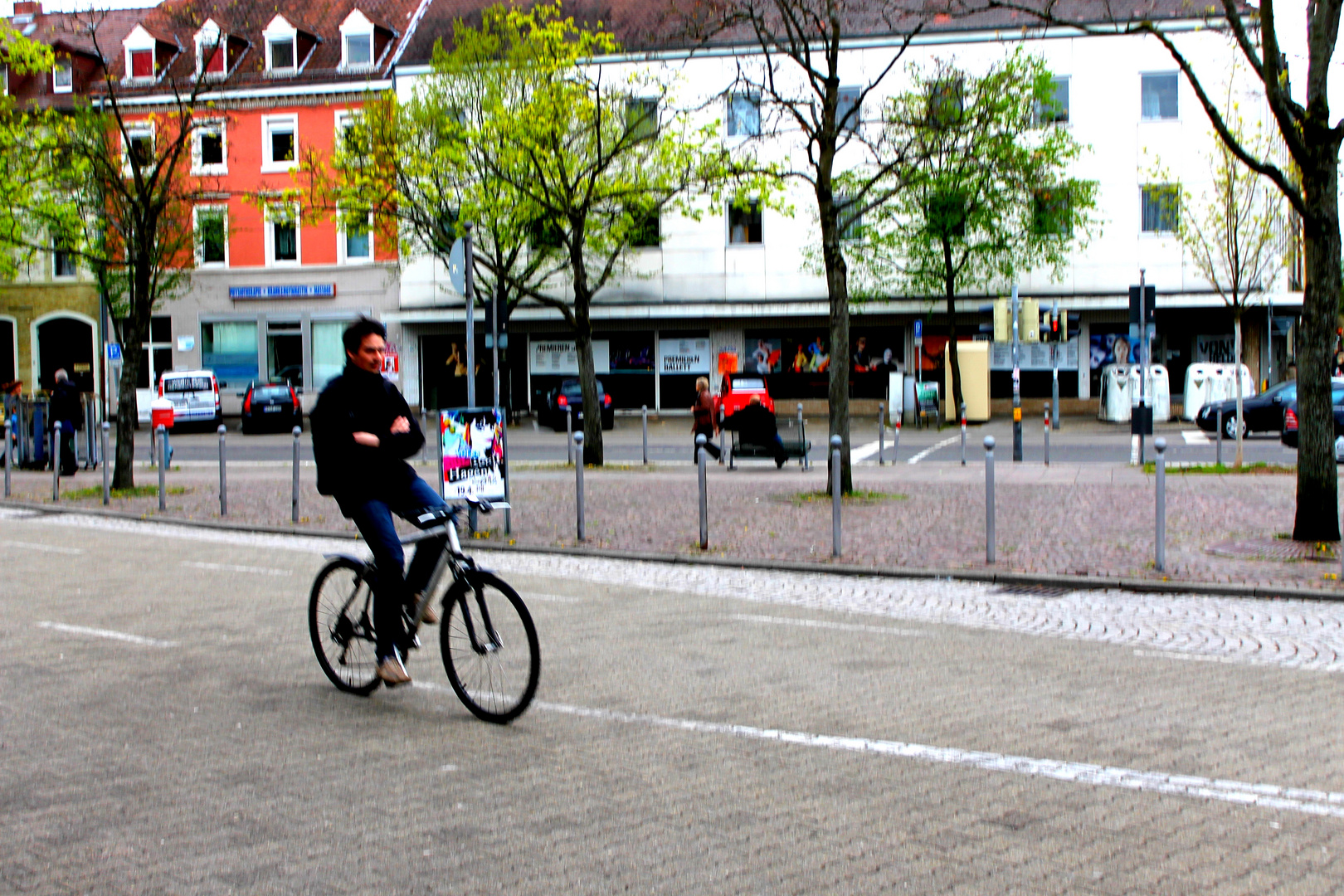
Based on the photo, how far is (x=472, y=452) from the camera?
1321 centimetres

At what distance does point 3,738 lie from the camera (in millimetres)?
5988

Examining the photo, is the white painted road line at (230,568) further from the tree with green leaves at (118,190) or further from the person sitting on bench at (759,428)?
the person sitting on bench at (759,428)

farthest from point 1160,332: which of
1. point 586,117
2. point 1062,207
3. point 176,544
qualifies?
point 176,544

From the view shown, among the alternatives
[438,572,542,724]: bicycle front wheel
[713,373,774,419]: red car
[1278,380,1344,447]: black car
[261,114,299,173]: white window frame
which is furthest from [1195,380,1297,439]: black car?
[261,114,299,173]: white window frame

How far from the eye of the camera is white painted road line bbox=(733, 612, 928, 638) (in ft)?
28.3

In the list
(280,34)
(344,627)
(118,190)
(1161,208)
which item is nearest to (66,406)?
(118,190)

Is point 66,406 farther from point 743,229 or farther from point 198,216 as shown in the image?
point 198,216

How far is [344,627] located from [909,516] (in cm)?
926

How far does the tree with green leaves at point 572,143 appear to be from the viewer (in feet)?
81.3

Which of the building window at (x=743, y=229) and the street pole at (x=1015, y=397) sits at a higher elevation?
the building window at (x=743, y=229)

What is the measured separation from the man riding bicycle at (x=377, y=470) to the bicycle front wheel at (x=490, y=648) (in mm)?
292

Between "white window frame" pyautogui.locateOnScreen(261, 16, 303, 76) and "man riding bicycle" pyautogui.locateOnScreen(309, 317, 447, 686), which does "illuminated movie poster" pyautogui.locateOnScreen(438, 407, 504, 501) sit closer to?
"man riding bicycle" pyautogui.locateOnScreen(309, 317, 447, 686)

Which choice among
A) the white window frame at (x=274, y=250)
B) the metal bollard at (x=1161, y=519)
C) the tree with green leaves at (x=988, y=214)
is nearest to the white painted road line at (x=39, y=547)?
the metal bollard at (x=1161, y=519)

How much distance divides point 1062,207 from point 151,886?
36599 millimetres
